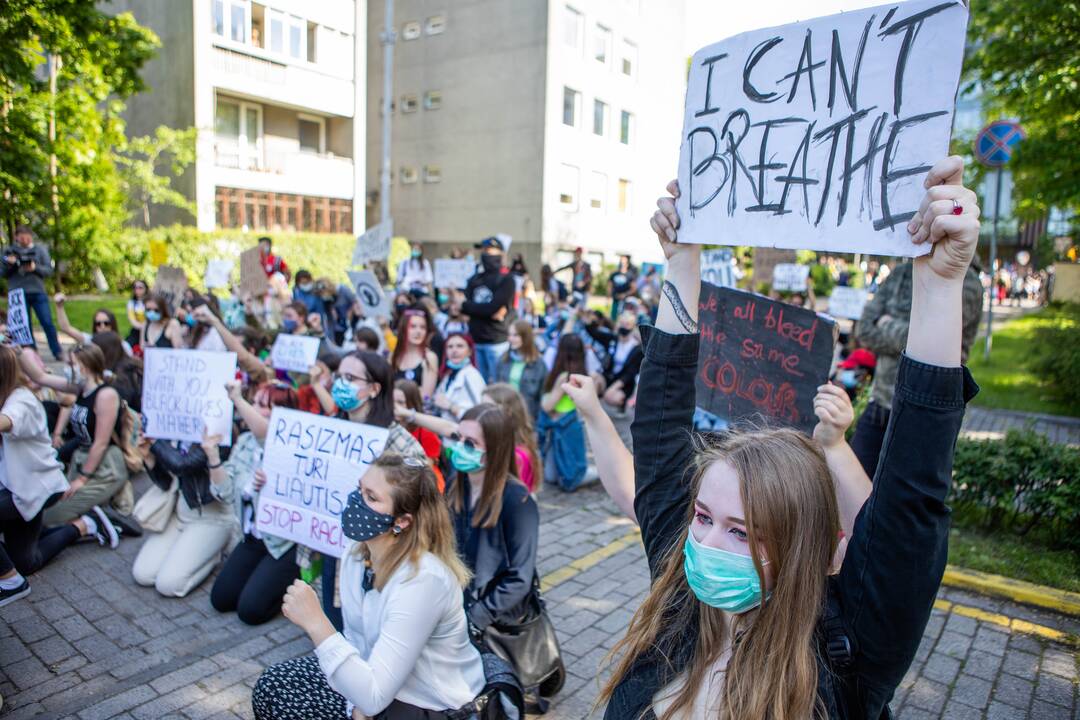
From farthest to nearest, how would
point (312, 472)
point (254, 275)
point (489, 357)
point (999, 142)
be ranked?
1. point (254, 275)
2. point (489, 357)
3. point (999, 142)
4. point (312, 472)

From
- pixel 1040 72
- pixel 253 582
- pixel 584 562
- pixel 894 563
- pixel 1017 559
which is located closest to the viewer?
pixel 894 563

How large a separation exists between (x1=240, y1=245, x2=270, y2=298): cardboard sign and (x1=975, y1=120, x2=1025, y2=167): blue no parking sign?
10393 mm

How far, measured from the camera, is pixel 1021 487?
5719 millimetres

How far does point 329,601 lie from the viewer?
4238 mm

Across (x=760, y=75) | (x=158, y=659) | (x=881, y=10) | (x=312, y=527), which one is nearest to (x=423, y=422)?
(x=312, y=527)

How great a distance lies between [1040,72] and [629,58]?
32131 mm

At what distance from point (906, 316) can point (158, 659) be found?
193 inches

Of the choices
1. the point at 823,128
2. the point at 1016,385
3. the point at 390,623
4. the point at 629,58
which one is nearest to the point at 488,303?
the point at 390,623

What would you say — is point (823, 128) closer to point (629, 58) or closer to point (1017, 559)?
point (1017, 559)

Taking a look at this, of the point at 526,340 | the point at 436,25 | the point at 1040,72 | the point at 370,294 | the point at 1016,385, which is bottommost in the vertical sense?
the point at 1016,385

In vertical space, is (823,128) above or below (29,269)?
above

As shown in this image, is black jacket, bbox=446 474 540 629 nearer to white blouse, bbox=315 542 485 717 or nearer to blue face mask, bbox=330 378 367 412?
white blouse, bbox=315 542 485 717

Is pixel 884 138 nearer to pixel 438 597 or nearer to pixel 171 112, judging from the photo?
pixel 438 597

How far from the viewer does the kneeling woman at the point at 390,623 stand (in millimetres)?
2631
